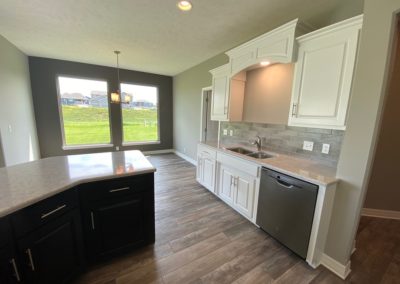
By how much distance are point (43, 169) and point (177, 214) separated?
5.53ft

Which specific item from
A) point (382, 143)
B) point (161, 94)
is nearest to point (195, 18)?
point (382, 143)

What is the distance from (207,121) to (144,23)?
2553 mm

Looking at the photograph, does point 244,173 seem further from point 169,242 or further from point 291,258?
point 169,242

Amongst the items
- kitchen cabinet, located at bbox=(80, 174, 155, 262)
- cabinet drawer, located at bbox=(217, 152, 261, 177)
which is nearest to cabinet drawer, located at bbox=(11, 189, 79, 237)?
kitchen cabinet, located at bbox=(80, 174, 155, 262)

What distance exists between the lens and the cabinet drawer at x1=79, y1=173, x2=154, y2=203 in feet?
4.72

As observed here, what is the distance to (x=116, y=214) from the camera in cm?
157

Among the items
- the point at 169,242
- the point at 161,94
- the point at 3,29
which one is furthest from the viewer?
the point at 161,94

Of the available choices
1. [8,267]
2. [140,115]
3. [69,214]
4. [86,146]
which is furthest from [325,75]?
[86,146]

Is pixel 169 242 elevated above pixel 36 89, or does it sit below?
below

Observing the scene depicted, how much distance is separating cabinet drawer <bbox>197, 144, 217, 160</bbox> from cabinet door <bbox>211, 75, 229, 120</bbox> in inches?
24.7

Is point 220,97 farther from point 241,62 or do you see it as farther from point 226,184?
point 226,184

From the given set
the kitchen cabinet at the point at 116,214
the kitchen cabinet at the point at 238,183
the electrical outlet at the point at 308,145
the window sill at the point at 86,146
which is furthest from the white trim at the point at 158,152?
the electrical outlet at the point at 308,145

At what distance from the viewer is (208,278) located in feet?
5.12

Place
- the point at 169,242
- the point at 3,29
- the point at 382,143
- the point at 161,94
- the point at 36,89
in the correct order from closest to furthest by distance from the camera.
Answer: the point at 169,242
the point at 382,143
the point at 3,29
the point at 36,89
the point at 161,94
